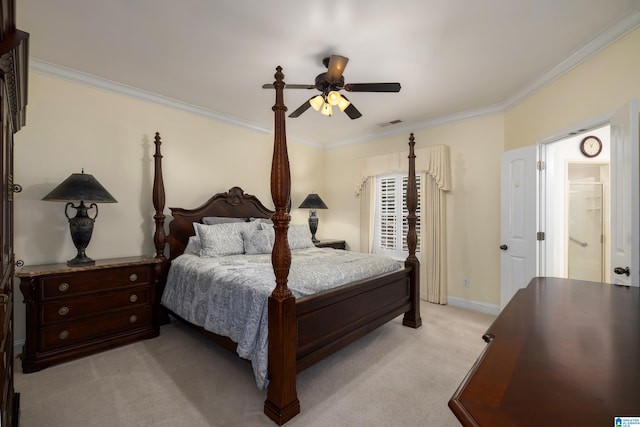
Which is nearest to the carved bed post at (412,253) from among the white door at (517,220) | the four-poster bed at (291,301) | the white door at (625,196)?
the four-poster bed at (291,301)

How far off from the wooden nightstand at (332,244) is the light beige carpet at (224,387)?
1.92m

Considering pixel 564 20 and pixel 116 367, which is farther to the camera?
pixel 116 367

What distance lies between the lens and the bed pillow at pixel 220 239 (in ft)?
10.5

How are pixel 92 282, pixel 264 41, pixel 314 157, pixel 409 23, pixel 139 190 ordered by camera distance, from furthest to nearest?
pixel 314 157, pixel 139 190, pixel 92 282, pixel 264 41, pixel 409 23

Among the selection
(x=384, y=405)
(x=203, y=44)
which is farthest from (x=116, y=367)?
(x=203, y=44)

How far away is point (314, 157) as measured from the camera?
5516mm

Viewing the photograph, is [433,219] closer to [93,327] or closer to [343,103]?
[343,103]

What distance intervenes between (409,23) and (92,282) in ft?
11.2

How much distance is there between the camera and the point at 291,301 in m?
1.86

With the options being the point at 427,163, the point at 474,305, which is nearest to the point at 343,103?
the point at 427,163

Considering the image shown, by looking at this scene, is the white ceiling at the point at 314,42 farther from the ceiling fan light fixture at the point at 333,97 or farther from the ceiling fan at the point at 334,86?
the ceiling fan light fixture at the point at 333,97

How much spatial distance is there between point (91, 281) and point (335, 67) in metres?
2.83

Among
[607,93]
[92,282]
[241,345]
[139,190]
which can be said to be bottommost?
[241,345]

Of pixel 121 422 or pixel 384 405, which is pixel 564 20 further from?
pixel 121 422
